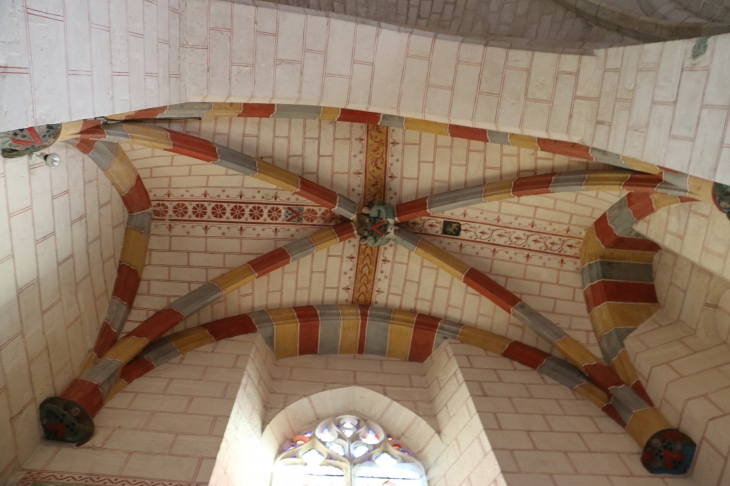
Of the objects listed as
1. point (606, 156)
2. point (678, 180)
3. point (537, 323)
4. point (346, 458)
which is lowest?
point (346, 458)

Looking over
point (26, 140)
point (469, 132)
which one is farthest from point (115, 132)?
point (469, 132)

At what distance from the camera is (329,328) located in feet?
20.2

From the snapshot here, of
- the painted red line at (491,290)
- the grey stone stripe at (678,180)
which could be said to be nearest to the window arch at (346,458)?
the painted red line at (491,290)

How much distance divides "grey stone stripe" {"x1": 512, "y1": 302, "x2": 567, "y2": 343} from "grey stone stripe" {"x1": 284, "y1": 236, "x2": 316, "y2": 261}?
1959 mm

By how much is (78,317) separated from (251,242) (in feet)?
5.48

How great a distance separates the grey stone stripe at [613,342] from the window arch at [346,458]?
191 centimetres

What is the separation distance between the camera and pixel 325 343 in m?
6.20

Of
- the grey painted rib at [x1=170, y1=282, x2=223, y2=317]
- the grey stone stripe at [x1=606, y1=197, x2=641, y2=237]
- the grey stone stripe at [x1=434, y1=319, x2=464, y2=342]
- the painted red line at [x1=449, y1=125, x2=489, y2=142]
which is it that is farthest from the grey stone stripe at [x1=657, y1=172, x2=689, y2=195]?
the grey painted rib at [x1=170, y1=282, x2=223, y2=317]

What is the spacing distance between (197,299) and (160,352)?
Result: 56cm

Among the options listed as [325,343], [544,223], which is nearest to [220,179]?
[325,343]

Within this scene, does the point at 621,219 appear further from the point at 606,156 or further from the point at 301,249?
the point at 301,249

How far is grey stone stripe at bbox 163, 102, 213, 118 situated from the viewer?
4.26 metres

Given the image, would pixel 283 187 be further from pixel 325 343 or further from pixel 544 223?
pixel 544 223

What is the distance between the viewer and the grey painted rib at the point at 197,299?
568cm
